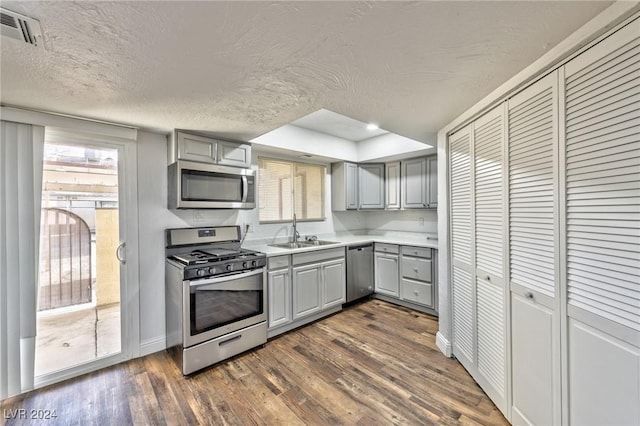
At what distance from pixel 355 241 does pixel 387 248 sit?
49 cm

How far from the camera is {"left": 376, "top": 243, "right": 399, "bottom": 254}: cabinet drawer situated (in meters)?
3.72

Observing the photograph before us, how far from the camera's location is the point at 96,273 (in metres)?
Answer: 2.37

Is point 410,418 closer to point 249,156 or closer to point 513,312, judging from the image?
point 513,312

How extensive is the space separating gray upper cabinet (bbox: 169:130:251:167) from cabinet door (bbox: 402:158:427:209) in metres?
2.33

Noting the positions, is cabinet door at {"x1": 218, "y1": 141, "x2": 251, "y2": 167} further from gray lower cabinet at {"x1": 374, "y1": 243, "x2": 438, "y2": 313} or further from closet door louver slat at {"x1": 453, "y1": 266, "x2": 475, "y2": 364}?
A: closet door louver slat at {"x1": 453, "y1": 266, "x2": 475, "y2": 364}

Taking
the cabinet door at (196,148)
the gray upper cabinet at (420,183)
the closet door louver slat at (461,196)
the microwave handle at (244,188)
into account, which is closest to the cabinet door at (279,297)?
the microwave handle at (244,188)

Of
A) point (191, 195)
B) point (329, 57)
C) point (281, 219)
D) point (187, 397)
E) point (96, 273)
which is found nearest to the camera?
point (329, 57)

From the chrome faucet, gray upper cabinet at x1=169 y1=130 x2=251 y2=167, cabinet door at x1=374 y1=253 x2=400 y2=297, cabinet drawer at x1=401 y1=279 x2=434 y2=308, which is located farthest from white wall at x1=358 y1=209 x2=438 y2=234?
gray upper cabinet at x1=169 y1=130 x2=251 y2=167

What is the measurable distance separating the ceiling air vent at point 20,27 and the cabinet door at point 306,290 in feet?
8.24

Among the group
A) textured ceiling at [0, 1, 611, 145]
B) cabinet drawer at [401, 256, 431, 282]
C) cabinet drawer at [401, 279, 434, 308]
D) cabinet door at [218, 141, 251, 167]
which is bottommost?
cabinet drawer at [401, 279, 434, 308]

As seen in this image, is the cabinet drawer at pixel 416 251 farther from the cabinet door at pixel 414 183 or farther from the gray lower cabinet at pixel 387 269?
the cabinet door at pixel 414 183

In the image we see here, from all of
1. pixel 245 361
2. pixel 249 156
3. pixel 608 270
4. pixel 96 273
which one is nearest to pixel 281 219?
pixel 249 156

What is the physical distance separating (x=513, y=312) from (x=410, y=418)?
939 mm

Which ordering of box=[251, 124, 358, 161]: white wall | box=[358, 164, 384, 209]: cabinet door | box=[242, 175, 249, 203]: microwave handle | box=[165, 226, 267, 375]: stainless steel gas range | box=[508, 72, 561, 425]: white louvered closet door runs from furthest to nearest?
box=[358, 164, 384, 209]: cabinet door < box=[251, 124, 358, 161]: white wall < box=[242, 175, 249, 203]: microwave handle < box=[165, 226, 267, 375]: stainless steel gas range < box=[508, 72, 561, 425]: white louvered closet door
